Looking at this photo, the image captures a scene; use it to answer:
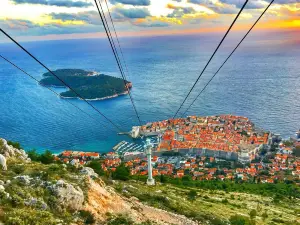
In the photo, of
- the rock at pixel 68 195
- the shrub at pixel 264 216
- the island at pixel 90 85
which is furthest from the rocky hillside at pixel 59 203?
the island at pixel 90 85

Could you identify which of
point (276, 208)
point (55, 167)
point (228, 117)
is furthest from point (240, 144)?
point (55, 167)

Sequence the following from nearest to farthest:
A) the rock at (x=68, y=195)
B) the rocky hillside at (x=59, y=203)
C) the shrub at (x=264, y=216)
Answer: the rocky hillside at (x=59, y=203) → the rock at (x=68, y=195) → the shrub at (x=264, y=216)

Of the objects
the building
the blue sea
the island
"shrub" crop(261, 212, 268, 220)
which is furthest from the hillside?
the island

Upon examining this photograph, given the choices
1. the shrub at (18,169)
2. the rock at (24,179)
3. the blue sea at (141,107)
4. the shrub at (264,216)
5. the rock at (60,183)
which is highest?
the blue sea at (141,107)

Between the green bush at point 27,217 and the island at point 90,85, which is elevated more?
the island at point 90,85

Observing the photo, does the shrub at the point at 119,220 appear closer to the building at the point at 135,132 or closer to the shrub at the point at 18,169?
the shrub at the point at 18,169

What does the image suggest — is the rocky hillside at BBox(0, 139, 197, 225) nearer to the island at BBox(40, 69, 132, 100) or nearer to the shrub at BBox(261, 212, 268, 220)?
the shrub at BBox(261, 212, 268, 220)

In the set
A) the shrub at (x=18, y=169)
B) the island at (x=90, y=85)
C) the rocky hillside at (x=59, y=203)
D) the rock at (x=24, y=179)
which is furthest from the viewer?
the island at (x=90, y=85)

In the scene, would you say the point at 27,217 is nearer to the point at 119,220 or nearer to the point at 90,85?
the point at 119,220

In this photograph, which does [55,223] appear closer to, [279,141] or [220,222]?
[220,222]

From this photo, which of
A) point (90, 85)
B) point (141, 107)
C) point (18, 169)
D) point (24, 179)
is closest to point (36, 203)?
point (24, 179)
